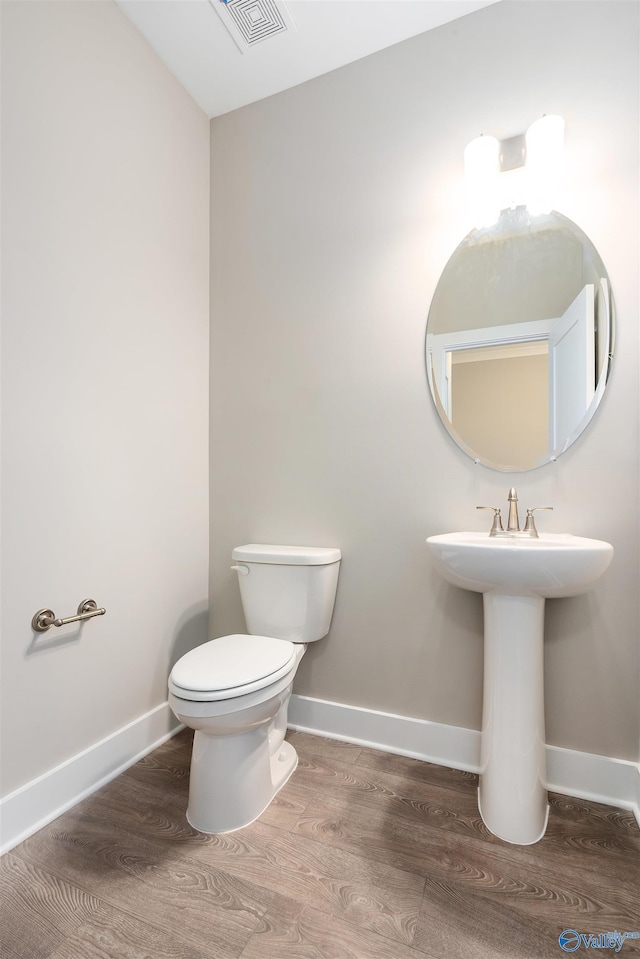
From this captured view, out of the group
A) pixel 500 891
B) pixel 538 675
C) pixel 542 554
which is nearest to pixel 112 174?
pixel 542 554

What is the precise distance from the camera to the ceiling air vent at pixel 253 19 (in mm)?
1625

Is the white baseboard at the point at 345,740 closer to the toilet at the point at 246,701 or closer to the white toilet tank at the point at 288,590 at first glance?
the toilet at the point at 246,701

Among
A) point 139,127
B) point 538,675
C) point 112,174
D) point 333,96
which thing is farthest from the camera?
point 333,96

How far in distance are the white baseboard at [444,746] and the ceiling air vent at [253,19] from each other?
8.12ft

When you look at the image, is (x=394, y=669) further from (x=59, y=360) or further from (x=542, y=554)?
(x=59, y=360)

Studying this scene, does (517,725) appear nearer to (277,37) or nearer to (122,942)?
(122,942)

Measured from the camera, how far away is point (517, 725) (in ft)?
4.33

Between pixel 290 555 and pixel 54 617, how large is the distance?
748mm

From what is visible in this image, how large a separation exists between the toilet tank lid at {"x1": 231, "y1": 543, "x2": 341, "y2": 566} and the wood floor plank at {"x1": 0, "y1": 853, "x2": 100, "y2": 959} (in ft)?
3.23

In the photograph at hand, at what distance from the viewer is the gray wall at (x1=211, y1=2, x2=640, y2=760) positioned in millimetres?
1468

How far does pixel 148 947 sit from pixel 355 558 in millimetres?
1173

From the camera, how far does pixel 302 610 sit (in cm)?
173

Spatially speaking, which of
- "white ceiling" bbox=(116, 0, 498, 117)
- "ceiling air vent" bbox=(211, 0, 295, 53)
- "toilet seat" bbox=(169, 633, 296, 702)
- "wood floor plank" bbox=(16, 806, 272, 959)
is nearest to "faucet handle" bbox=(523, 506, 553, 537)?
"toilet seat" bbox=(169, 633, 296, 702)

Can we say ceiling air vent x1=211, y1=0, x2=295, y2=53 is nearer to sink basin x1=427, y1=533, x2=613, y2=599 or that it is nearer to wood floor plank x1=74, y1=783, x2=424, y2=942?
sink basin x1=427, y1=533, x2=613, y2=599
